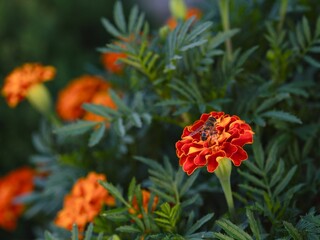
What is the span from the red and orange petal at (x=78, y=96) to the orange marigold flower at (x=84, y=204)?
271mm

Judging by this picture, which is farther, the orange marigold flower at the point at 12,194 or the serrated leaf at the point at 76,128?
the orange marigold flower at the point at 12,194

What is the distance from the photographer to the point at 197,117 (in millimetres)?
681

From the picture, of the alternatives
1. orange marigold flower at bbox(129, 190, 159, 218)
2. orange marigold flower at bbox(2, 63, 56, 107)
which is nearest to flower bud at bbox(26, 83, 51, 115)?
orange marigold flower at bbox(2, 63, 56, 107)

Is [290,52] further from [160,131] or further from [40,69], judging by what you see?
[40,69]

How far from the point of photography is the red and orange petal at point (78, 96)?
955 millimetres

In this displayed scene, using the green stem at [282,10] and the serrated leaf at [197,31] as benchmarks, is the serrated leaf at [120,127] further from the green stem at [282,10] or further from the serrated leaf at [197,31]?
the green stem at [282,10]

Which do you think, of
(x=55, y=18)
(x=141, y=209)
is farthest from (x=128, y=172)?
(x=55, y=18)

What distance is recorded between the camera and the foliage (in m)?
0.58

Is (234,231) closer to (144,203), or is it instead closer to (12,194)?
(144,203)

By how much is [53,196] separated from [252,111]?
0.38m

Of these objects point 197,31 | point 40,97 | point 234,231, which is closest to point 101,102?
point 40,97

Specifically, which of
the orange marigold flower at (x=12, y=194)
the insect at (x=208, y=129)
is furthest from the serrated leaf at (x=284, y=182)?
the orange marigold flower at (x=12, y=194)

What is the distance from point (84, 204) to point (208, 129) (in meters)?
0.23

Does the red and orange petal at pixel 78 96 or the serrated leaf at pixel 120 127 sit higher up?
the serrated leaf at pixel 120 127
